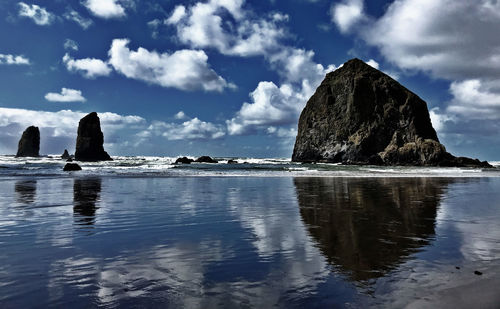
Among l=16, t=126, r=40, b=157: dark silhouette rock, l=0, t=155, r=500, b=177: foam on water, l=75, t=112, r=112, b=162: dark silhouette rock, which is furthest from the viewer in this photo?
l=16, t=126, r=40, b=157: dark silhouette rock

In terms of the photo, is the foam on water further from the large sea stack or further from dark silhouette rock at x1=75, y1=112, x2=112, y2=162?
dark silhouette rock at x1=75, y1=112, x2=112, y2=162

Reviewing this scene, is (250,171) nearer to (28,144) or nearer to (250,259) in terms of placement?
(250,259)

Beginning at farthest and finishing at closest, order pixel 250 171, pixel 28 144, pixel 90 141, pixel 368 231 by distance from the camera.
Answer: pixel 28 144 → pixel 90 141 → pixel 250 171 → pixel 368 231

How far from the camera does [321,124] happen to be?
109 meters

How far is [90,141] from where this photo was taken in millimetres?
104500

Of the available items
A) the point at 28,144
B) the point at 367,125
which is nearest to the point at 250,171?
the point at 367,125

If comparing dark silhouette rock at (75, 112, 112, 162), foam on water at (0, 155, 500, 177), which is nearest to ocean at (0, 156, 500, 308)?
foam on water at (0, 155, 500, 177)

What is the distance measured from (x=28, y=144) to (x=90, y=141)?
6270 cm

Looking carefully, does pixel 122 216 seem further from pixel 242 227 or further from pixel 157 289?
pixel 157 289

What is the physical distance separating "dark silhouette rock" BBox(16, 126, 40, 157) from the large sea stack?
114929 mm

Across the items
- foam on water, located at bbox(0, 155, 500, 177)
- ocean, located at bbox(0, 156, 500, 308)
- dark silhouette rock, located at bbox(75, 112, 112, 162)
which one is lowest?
ocean, located at bbox(0, 156, 500, 308)

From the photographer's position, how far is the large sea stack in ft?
280

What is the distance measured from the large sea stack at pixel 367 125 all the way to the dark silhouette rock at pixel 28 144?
4525 inches

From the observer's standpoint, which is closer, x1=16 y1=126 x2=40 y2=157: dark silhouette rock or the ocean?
the ocean
